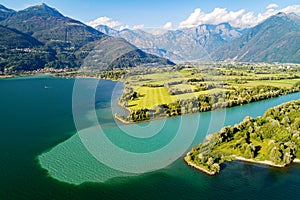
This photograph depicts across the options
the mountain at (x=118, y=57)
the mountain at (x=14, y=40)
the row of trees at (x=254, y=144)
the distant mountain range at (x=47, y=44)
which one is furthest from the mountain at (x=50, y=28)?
the row of trees at (x=254, y=144)

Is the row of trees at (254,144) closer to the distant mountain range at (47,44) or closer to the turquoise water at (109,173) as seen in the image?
the turquoise water at (109,173)

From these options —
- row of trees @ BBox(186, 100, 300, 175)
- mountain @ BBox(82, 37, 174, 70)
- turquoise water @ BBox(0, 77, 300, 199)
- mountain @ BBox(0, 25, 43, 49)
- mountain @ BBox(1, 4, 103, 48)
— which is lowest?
turquoise water @ BBox(0, 77, 300, 199)

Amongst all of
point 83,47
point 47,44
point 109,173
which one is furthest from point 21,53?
point 109,173

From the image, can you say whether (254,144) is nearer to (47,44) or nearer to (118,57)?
(118,57)

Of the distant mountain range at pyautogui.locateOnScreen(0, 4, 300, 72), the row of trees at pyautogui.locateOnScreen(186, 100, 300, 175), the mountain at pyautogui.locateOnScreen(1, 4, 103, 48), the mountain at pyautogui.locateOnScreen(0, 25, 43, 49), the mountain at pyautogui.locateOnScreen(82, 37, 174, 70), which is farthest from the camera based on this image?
the mountain at pyautogui.locateOnScreen(1, 4, 103, 48)

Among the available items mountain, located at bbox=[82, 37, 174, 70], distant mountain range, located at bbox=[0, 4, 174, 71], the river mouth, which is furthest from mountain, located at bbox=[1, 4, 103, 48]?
the river mouth

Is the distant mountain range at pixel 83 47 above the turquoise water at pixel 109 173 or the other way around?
above

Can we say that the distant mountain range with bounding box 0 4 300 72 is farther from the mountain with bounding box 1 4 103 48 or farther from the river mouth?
the river mouth

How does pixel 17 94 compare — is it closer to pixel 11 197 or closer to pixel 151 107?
pixel 151 107
